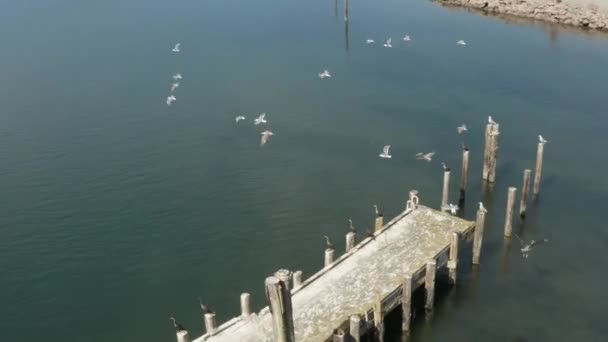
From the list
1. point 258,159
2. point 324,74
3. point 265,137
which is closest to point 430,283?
point 258,159

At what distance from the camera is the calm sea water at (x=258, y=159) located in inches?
1107

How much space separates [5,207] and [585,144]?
37.1 meters

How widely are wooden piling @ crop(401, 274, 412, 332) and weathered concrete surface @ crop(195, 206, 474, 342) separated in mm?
520

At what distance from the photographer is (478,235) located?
95.2ft

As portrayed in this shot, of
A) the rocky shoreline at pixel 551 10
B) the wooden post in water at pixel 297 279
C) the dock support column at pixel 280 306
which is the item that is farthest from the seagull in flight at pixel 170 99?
the rocky shoreline at pixel 551 10

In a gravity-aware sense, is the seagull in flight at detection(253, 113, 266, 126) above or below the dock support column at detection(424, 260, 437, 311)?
above

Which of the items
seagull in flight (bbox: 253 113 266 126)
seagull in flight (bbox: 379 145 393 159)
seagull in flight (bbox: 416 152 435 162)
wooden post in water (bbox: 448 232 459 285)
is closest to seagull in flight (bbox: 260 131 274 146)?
seagull in flight (bbox: 253 113 266 126)

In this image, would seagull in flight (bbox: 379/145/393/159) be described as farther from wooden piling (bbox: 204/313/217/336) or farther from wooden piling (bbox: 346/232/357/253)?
wooden piling (bbox: 204/313/217/336)

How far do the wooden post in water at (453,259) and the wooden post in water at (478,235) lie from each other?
1.68m

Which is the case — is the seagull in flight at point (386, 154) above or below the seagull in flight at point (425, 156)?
above

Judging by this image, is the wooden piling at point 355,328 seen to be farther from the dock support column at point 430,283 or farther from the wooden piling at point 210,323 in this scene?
the wooden piling at point 210,323

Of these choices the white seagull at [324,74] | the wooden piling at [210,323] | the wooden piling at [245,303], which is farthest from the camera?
the white seagull at [324,74]

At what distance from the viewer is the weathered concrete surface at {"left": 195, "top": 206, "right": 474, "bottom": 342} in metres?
23.0

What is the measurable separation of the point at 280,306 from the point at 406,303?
404 inches
